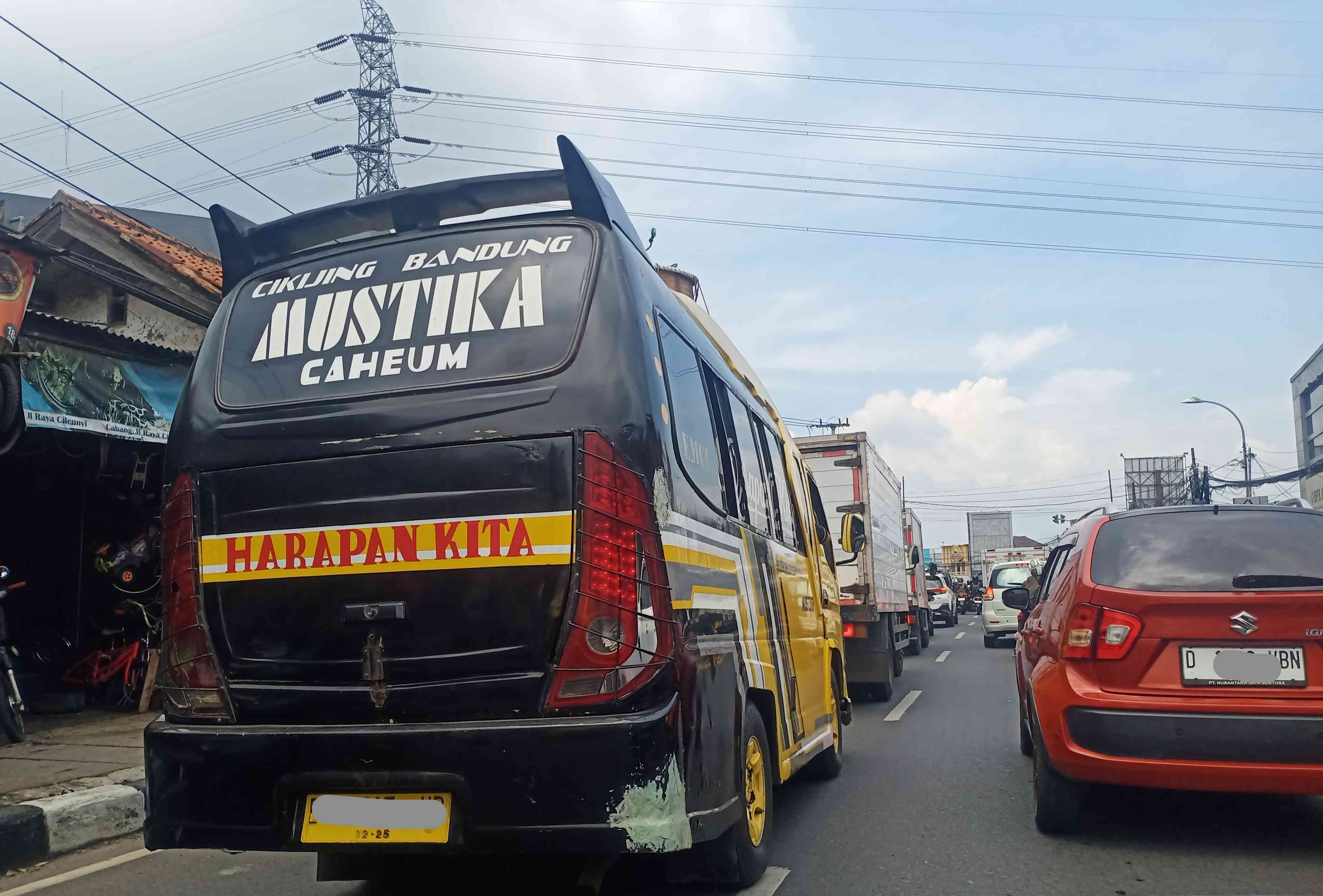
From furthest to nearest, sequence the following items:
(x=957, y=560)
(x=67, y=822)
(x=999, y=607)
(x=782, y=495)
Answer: (x=957, y=560) → (x=999, y=607) → (x=782, y=495) → (x=67, y=822)

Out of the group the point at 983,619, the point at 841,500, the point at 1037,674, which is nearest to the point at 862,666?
the point at 841,500

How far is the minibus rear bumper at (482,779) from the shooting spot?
319cm

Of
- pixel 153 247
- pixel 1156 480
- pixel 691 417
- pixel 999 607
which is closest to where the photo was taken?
pixel 691 417

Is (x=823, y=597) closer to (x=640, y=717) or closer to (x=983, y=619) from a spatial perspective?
(x=640, y=717)

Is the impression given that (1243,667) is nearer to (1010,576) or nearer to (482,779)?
(482,779)

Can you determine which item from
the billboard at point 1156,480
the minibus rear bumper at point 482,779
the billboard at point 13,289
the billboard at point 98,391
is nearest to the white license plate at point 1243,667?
the minibus rear bumper at point 482,779

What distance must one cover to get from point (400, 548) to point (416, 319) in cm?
81

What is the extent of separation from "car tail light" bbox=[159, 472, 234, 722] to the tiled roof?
8289mm

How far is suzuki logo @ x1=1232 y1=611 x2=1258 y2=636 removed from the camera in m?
4.65

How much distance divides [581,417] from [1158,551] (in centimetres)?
306

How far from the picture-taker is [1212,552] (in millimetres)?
4957

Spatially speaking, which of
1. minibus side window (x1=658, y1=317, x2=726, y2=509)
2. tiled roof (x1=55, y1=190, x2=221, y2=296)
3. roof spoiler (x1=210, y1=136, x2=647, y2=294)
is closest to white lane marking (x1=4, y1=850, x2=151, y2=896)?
minibus side window (x1=658, y1=317, x2=726, y2=509)

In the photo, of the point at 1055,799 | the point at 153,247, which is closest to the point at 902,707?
the point at 1055,799

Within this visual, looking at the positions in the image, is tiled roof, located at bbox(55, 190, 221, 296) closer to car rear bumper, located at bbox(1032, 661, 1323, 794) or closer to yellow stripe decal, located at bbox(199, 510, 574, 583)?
yellow stripe decal, located at bbox(199, 510, 574, 583)
